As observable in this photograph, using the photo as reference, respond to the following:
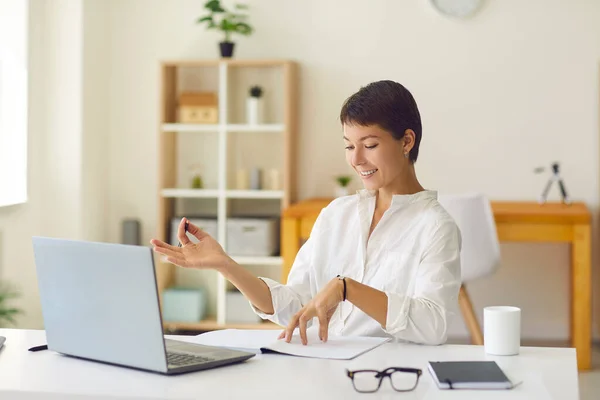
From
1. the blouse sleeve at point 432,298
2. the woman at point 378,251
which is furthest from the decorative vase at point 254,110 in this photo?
the blouse sleeve at point 432,298

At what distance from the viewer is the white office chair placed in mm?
3811

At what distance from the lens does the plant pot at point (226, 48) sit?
14.9ft

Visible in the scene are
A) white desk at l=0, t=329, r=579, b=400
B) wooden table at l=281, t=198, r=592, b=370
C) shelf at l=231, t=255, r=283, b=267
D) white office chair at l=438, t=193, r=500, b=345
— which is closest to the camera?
white desk at l=0, t=329, r=579, b=400

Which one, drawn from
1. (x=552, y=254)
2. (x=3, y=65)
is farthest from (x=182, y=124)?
(x=552, y=254)

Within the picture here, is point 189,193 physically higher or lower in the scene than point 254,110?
lower

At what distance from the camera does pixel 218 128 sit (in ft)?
15.0

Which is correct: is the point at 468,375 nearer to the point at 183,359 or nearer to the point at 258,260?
the point at 183,359

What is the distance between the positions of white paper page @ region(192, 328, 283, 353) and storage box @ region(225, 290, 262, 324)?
105 inches

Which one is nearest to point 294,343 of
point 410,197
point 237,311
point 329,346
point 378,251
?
point 329,346

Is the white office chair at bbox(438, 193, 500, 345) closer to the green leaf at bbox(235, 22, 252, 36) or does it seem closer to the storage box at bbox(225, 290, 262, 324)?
the storage box at bbox(225, 290, 262, 324)

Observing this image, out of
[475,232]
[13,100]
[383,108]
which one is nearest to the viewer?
[383,108]

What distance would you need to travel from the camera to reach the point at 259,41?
4.77 meters

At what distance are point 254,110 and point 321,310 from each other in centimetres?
291

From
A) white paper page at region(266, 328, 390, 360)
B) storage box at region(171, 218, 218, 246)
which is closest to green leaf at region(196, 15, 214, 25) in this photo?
storage box at region(171, 218, 218, 246)
